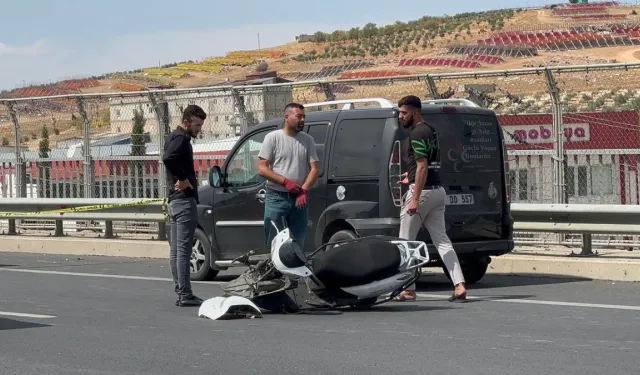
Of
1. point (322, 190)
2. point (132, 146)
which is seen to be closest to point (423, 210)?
point (322, 190)

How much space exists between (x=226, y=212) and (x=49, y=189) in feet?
25.4

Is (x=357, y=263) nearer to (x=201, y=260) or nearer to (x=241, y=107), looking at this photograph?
(x=201, y=260)

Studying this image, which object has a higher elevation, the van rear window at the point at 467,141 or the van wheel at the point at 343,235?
the van rear window at the point at 467,141

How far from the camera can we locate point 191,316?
10555 millimetres

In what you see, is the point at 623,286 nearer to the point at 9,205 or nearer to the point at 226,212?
the point at 226,212

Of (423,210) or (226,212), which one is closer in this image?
(423,210)

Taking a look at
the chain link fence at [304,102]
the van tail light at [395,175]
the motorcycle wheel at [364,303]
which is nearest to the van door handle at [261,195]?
the van tail light at [395,175]

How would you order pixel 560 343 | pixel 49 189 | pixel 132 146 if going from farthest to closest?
pixel 49 189, pixel 132 146, pixel 560 343

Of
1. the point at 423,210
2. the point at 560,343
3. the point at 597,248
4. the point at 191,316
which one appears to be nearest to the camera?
the point at 560,343

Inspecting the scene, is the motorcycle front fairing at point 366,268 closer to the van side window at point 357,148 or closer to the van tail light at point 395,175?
the van tail light at point 395,175

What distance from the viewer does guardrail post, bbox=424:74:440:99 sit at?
53.2 feet

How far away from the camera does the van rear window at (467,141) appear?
41.2 ft

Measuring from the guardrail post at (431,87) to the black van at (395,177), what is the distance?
9.60ft

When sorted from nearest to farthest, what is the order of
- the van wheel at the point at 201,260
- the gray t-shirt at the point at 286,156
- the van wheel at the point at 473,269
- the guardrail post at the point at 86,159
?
1. the gray t-shirt at the point at 286,156
2. the van wheel at the point at 473,269
3. the van wheel at the point at 201,260
4. the guardrail post at the point at 86,159
